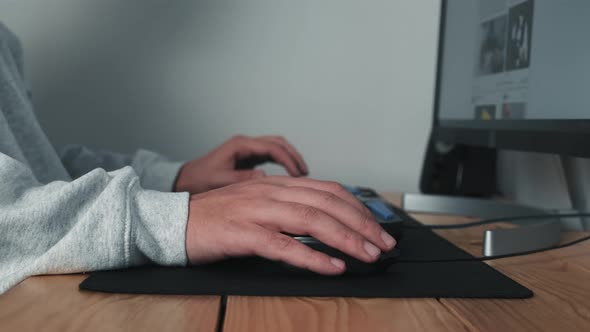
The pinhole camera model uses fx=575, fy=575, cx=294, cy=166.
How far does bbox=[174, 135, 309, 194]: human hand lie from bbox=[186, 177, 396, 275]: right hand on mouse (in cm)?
42

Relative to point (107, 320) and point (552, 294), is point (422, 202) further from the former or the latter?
point (107, 320)

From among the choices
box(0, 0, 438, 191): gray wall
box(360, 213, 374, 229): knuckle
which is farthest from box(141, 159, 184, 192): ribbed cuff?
box(360, 213, 374, 229): knuckle

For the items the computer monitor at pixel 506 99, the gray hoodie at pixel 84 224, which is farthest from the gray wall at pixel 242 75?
the gray hoodie at pixel 84 224

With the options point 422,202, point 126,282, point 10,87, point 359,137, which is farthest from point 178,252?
point 359,137

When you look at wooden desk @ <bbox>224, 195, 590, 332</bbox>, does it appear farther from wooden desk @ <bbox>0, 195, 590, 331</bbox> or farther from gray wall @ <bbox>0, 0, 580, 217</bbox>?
gray wall @ <bbox>0, 0, 580, 217</bbox>

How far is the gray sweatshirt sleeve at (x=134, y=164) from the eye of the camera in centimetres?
92

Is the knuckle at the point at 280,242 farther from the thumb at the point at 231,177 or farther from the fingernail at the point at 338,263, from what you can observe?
the thumb at the point at 231,177

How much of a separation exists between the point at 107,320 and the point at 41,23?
101cm

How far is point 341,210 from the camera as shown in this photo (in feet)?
1.45

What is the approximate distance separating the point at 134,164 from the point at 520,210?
0.59 m

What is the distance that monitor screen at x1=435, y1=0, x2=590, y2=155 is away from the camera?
561 millimetres

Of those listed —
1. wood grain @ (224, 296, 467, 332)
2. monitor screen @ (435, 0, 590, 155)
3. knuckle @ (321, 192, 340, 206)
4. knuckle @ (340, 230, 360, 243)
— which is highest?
monitor screen @ (435, 0, 590, 155)

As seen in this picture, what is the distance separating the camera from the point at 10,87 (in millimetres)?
693

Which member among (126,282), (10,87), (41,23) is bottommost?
(126,282)
